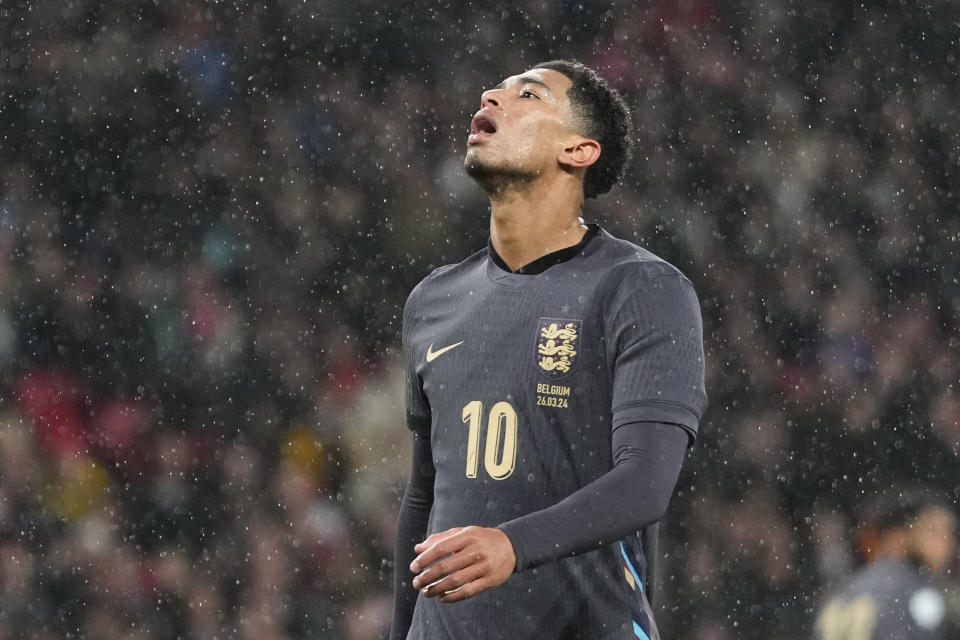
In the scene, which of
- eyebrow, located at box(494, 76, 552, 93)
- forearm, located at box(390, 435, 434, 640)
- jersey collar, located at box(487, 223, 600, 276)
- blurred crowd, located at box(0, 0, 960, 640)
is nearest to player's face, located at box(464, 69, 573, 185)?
eyebrow, located at box(494, 76, 552, 93)

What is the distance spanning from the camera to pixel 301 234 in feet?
13.7

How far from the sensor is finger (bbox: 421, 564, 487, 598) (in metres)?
1.18

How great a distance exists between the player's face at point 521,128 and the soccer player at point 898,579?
8.24 feet

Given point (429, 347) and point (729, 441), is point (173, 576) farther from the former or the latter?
point (429, 347)

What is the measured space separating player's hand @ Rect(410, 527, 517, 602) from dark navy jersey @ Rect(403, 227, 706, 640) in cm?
30

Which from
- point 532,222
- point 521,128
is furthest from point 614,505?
point 521,128

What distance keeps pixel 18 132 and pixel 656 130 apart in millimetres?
2238

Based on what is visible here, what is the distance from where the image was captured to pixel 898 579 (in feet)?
12.4

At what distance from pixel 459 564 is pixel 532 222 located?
66cm

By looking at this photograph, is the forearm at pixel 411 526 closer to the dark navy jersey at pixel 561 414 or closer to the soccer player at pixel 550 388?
the soccer player at pixel 550 388

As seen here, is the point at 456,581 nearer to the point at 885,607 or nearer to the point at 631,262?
the point at 631,262

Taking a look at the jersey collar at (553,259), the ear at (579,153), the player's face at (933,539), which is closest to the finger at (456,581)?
the jersey collar at (553,259)

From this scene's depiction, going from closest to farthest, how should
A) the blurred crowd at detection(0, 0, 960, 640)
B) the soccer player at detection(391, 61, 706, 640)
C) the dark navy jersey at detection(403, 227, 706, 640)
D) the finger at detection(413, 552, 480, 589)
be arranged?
the finger at detection(413, 552, 480, 589)
the soccer player at detection(391, 61, 706, 640)
the dark navy jersey at detection(403, 227, 706, 640)
the blurred crowd at detection(0, 0, 960, 640)

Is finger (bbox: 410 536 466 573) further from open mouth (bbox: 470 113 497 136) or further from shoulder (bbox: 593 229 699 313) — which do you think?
open mouth (bbox: 470 113 497 136)
